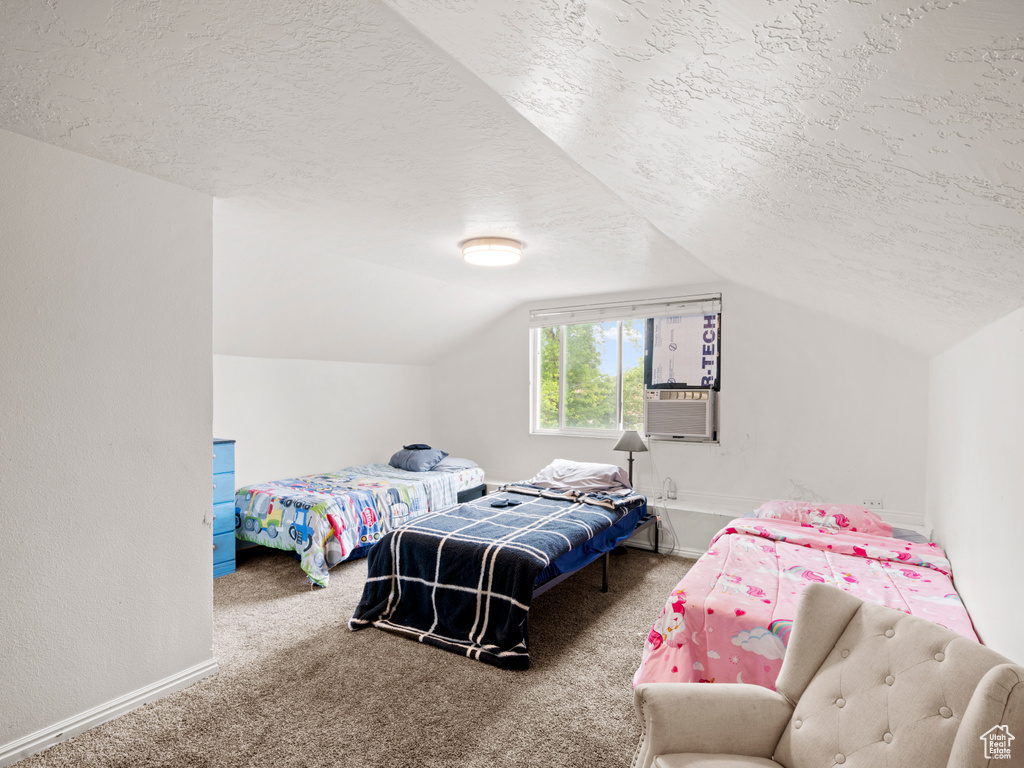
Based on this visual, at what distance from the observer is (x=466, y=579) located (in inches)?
119

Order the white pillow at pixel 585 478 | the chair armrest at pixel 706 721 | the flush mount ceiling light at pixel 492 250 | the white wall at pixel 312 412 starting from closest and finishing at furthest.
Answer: the chair armrest at pixel 706 721 → the flush mount ceiling light at pixel 492 250 → the white pillow at pixel 585 478 → the white wall at pixel 312 412

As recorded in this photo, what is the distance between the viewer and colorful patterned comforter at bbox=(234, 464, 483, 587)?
3910mm

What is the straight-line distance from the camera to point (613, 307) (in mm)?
5191

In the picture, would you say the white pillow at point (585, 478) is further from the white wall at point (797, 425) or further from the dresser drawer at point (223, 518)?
the dresser drawer at point (223, 518)

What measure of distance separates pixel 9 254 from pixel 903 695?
10.3ft

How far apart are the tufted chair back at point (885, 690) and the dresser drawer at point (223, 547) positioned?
12.3 feet

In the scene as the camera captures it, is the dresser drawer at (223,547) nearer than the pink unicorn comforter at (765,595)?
No

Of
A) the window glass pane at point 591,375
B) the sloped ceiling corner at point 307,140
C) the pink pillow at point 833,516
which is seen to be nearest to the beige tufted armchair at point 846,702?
the sloped ceiling corner at point 307,140

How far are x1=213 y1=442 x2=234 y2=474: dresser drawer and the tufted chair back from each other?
147 inches

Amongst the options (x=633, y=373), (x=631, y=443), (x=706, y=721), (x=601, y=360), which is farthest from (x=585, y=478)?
(x=706, y=721)

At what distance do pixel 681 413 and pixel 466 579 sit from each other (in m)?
2.62

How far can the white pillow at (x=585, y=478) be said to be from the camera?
14.8ft

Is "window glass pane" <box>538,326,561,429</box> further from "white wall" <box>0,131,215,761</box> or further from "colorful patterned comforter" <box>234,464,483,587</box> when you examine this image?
"white wall" <box>0,131,215,761</box>

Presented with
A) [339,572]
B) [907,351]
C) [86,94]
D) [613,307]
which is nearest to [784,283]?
[907,351]
